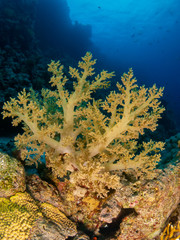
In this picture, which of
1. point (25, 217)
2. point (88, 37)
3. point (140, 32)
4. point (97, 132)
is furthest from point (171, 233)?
point (140, 32)

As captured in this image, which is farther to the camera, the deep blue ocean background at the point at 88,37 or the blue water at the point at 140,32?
the blue water at the point at 140,32

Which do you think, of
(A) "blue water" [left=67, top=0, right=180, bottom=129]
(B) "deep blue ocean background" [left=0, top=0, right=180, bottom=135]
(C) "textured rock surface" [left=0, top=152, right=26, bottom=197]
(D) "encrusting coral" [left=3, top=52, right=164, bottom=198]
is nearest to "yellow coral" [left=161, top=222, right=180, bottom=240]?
(D) "encrusting coral" [left=3, top=52, right=164, bottom=198]

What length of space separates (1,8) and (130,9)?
6483 centimetres

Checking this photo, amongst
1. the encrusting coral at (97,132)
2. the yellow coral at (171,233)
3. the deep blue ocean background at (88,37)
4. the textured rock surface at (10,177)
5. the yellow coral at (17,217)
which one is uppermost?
the deep blue ocean background at (88,37)

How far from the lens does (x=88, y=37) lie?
38031 mm

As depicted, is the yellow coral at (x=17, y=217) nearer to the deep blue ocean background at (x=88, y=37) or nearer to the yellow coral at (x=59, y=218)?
the yellow coral at (x=59, y=218)

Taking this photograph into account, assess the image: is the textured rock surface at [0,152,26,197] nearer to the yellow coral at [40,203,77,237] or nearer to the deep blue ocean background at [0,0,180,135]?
the yellow coral at [40,203,77,237]

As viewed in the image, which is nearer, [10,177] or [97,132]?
[10,177]

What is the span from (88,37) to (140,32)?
4430 cm

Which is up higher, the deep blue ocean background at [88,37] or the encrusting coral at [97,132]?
the deep blue ocean background at [88,37]

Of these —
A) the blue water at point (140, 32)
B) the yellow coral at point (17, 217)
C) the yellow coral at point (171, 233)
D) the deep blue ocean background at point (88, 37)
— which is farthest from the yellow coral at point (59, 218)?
the blue water at point (140, 32)

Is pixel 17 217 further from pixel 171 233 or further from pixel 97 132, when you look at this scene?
pixel 171 233

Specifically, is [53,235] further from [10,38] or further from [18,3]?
[18,3]

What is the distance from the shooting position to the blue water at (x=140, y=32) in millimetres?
56406
